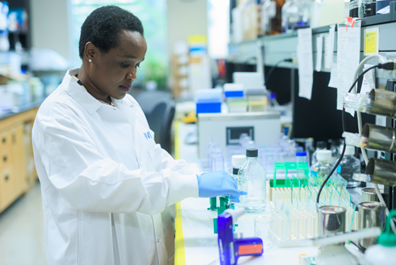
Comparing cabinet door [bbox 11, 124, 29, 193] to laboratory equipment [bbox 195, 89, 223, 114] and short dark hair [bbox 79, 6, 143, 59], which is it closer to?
laboratory equipment [bbox 195, 89, 223, 114]

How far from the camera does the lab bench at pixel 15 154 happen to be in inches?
137

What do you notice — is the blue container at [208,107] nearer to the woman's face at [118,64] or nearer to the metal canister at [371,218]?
the woman's face at [118,64]

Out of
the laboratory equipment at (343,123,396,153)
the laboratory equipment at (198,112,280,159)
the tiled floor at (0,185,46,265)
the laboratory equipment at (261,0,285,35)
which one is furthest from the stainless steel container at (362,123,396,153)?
the tiled floor at (0,185,46,265)

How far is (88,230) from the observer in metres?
1.20

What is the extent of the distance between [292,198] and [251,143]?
68 centimetres

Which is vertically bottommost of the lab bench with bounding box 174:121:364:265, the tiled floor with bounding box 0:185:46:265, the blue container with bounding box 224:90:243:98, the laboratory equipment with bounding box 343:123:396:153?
the tiled floor with bounding box 0:185:46:265

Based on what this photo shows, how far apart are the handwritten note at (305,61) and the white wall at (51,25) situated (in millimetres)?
6210

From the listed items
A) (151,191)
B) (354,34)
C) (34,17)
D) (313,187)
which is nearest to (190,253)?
(151,191)

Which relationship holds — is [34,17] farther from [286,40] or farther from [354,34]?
[354,34]

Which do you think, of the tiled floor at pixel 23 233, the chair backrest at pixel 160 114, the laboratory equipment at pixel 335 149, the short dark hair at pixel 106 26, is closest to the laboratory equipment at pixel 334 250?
the short dark hair at pixel 106 26

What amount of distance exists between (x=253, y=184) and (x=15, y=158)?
3.09m

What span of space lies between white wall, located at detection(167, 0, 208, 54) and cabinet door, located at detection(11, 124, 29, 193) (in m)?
4.06

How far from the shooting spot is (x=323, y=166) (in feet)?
4.90

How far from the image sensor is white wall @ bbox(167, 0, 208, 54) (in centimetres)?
721
